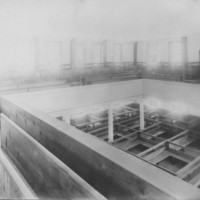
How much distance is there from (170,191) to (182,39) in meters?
8.75

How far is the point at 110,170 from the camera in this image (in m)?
0.79

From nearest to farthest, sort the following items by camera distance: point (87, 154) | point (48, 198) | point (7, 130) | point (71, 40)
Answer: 1. point (87, 154)
2. point (48, 198)
3. point (7, 130)
4. point (71, 40)

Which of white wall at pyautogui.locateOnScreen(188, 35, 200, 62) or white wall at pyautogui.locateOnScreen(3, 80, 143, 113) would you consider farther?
white wall at pyautogui.locateOnScreen(188, 35, 200, 62)

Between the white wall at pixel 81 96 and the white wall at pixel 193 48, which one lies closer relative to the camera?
the white wall at pixel 81 96

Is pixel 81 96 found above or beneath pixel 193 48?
beneath

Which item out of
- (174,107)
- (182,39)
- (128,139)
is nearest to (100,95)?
(128,139)

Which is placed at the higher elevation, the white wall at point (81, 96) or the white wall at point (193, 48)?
the white wall at point (193, 48)

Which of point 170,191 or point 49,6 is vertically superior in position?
point 49,6

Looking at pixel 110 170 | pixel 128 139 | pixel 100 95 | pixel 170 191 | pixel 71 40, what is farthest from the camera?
pixel 71 40

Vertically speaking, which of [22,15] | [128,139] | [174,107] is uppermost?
[22,15]

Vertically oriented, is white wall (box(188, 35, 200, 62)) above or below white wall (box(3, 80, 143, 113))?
above

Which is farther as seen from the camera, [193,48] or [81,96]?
[193,48]

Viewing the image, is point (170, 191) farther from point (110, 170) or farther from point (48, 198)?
point (48, 198)

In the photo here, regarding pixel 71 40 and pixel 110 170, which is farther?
pixel 71 40
